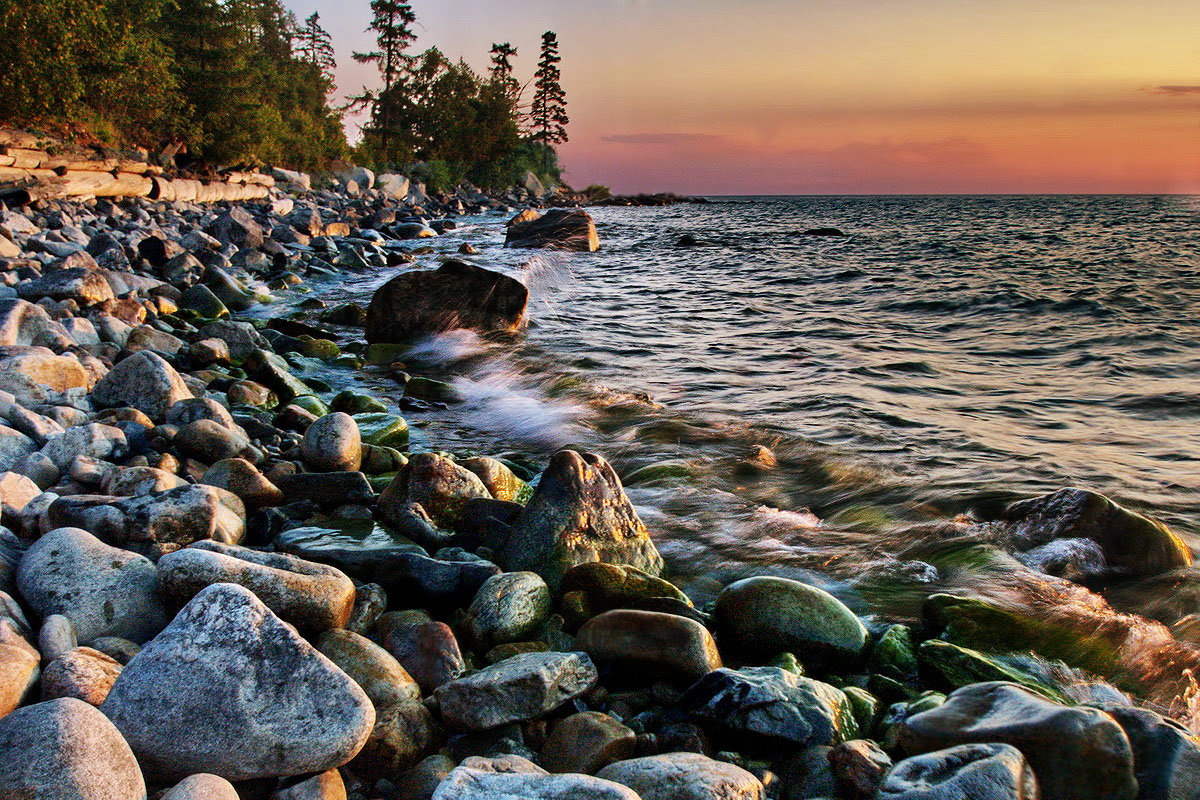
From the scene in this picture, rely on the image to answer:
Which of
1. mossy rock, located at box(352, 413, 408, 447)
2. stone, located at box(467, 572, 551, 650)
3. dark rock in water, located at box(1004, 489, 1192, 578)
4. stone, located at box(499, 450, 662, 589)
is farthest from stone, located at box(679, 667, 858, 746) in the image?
mossy rock, located at box(352, 413, 408, 447)

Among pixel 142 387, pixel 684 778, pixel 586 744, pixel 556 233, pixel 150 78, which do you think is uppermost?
pixel 150 78

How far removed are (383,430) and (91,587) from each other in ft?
9.76

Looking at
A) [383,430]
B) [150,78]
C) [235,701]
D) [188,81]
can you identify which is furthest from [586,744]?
[188,81]

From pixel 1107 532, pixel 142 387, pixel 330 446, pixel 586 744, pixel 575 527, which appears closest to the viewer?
pixel 586 744

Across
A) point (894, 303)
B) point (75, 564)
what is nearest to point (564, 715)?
point (75, 564)

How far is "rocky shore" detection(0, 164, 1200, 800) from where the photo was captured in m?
1.85

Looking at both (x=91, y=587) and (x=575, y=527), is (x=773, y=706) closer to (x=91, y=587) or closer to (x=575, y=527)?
(x=575, y=527)

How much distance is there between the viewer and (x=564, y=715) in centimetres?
238

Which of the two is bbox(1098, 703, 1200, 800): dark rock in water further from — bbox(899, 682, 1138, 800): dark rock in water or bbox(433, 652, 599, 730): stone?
bbox(433, 652, 599, 730): stone

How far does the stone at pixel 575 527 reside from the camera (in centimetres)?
334

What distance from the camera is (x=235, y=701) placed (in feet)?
6.12

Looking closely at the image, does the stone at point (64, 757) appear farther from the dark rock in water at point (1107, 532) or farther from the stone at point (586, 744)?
the dark rock in water at point (1107, 532)

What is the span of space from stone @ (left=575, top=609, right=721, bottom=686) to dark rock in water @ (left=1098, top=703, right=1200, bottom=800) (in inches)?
47.9

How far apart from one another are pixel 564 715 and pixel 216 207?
22922mm
